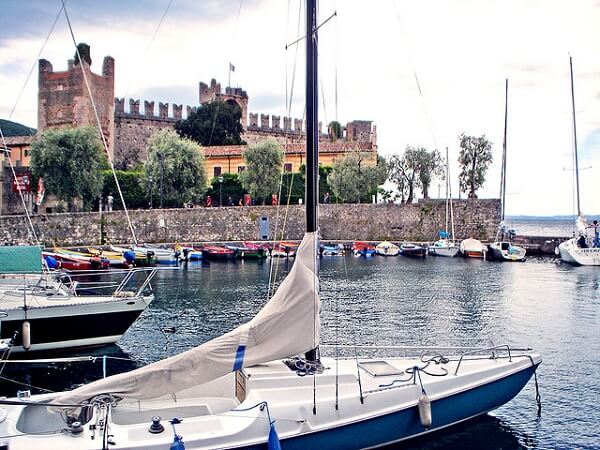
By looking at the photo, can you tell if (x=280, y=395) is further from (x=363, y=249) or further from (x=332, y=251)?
(x=363, y=249)

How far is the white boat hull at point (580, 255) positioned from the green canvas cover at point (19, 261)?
4043 centimetres

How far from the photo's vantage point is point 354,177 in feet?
196

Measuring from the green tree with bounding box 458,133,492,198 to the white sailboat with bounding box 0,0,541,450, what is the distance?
5102 centimetres

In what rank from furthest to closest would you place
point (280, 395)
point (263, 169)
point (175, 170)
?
point (263, 169) → point (175, 170) → point (280, 395)

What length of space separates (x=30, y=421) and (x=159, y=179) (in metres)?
47.8

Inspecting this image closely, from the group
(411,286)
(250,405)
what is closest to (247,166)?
(411,286)

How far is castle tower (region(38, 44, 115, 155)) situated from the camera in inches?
2405

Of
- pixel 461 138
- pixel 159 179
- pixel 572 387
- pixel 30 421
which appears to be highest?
pixel 461 138

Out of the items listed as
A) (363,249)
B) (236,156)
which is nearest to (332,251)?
(363,249)

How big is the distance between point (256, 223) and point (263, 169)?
588cm

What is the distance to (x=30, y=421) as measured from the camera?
8.66 meters

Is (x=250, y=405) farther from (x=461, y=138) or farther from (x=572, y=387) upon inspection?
(x=461, y=138)

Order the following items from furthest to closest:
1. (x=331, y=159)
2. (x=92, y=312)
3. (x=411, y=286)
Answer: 1. (x=331, y=159)
2. (x=411, y=286)
3. (x=92, y=312)

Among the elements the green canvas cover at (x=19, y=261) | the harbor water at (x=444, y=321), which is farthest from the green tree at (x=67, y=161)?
the green canvas cover at (x=19, y=261)
